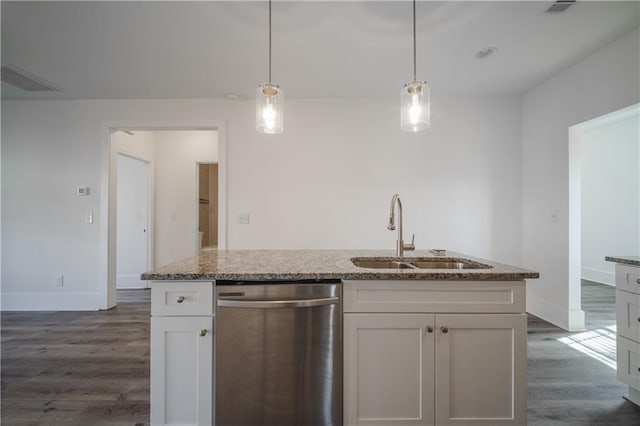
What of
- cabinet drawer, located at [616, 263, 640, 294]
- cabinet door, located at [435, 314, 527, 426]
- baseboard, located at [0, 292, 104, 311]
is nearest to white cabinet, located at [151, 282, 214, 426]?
cabinet door, located at [435, 314, 527, 426]

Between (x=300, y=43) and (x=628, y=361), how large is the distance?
3.12m

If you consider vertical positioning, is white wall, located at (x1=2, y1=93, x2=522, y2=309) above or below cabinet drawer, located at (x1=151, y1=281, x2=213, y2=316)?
above

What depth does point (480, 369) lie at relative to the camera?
1.36 metres

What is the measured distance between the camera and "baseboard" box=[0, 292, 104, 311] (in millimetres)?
3561

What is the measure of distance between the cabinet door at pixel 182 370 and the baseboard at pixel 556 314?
11.1 feet

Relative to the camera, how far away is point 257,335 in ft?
4.38

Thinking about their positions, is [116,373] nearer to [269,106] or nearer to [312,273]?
[312,273]

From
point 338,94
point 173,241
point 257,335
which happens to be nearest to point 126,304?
point 173,241

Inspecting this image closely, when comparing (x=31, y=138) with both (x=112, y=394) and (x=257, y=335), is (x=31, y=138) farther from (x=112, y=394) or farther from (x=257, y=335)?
(x=257, y=335)

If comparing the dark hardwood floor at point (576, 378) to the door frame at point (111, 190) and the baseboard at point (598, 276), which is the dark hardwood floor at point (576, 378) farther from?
the door frame at point (111, 190)

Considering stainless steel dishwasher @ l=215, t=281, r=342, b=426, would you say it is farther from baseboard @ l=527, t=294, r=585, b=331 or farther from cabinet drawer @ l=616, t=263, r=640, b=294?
baseboard @ l=527, t=294, r=585, b=331

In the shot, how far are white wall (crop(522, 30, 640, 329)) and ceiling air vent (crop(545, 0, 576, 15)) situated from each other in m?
0.87

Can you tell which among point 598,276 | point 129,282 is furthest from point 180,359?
point 598,276

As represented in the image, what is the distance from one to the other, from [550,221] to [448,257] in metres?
2.07
